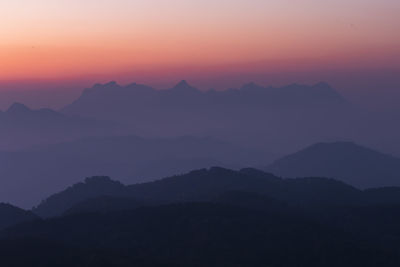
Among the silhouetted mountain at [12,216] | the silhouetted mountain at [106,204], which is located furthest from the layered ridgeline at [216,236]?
the silhouetted mountain at [12,216]

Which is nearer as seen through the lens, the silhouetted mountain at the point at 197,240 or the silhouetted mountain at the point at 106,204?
the silhouetted mountain at the point at 197,240

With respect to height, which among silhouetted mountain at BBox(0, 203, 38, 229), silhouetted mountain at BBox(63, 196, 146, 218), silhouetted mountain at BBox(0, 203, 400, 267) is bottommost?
silhouetted mountain at BBox(0, 203, 38, 229)

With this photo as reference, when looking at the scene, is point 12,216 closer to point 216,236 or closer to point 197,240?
point 197,240

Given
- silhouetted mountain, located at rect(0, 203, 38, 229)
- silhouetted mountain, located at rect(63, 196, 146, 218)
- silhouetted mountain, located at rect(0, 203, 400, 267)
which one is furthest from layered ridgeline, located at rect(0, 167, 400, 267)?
silhouetted mountain, located at rect(0, 203, 38, 229)

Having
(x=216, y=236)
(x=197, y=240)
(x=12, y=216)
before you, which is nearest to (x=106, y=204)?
(x=12, y=216)

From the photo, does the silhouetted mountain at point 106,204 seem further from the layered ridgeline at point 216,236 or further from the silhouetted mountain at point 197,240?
the silhouetted mountain at point 197,240

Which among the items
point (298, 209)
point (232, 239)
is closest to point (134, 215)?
point (232, 239)

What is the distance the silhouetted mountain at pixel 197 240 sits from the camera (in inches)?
4158

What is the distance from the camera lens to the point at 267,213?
144 meters

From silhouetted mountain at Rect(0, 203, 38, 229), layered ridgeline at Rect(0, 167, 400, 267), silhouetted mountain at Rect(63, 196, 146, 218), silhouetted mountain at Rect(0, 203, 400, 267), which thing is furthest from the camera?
silhouetted mountain at Rect(0, 203, 38, 229)

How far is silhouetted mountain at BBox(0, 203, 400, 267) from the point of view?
347ft

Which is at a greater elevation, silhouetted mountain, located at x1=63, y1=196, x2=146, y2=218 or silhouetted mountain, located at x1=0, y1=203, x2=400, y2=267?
silhouetted mountain, located at x1=0, y1=203, x2=400, y2=267

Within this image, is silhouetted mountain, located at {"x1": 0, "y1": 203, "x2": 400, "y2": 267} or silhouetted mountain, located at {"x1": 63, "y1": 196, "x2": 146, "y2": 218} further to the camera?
silhouetted mountain, located at {"x1": 63, "y1": 196, "x2": 146, "y2": 218}

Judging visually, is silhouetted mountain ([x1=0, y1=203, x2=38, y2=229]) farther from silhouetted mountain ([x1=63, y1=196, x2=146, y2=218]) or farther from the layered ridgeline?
the layered ridgeline
